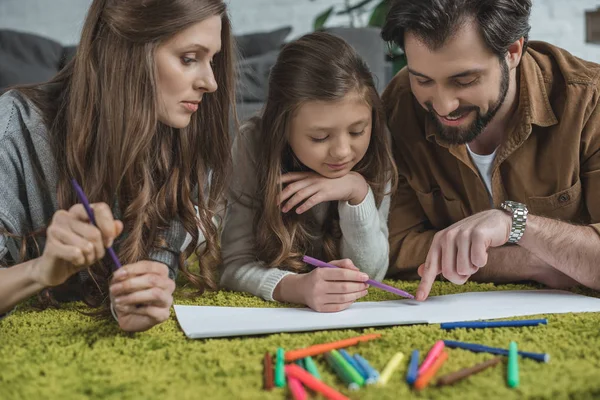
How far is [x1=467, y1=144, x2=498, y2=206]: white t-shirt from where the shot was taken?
1518 mm

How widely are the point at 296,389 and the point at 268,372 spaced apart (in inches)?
2.8

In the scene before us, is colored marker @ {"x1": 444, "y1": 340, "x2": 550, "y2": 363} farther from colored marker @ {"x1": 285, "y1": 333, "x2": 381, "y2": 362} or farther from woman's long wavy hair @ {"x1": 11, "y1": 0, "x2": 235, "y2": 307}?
woman's long wavy hair @ {"x1": 11, "y1": 0, "x2": 235, "y2": 307}

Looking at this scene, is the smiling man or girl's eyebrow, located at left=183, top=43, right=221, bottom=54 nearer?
girl's eyebrow, located at left=183, top=43, right=221, bottom=54

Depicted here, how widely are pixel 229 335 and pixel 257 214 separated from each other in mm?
423

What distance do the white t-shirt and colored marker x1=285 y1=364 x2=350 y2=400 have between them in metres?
0.78

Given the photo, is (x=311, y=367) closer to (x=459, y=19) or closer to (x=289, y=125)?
(x=289, y=125)

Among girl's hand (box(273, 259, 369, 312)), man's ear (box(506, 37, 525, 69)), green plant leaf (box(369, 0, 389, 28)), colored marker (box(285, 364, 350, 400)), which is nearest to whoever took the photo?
colored marker (box(285, 364, 350, 400))

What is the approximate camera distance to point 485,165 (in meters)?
1.53

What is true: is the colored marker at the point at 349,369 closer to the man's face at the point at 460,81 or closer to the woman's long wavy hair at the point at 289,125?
the woman's long wavy hair at the point at 289,125

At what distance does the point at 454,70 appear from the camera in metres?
1.34

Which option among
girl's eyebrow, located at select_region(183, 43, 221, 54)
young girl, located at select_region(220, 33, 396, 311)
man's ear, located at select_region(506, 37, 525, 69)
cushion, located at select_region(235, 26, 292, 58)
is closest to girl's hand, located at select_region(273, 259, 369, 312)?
young girl, located at select_region(220, 33, 396, 311)

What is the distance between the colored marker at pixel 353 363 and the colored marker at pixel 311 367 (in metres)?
0.05

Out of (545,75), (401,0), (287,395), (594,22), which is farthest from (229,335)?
(594,22)

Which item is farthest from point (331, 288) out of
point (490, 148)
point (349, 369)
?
point (490, 148)
